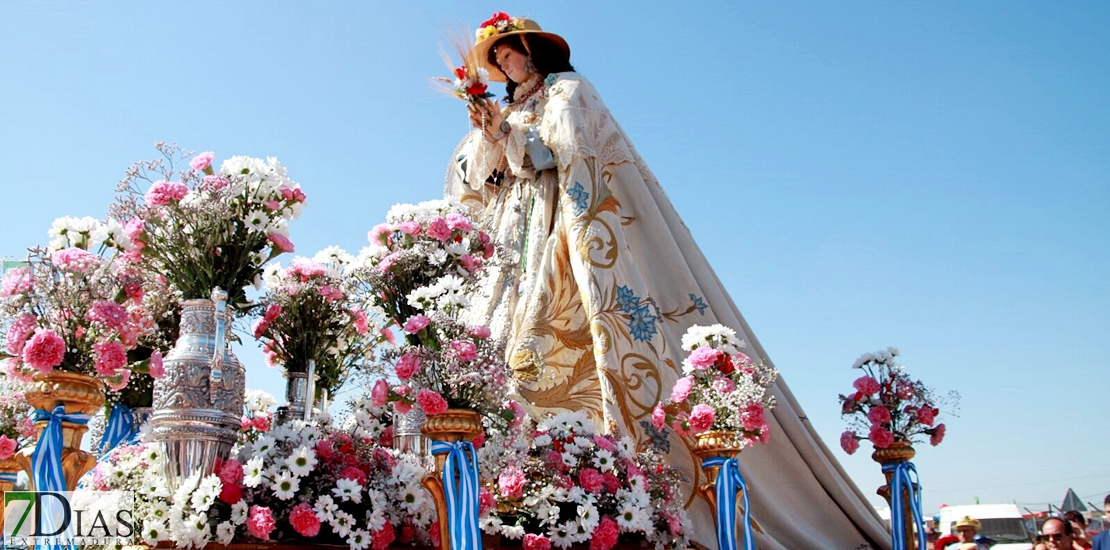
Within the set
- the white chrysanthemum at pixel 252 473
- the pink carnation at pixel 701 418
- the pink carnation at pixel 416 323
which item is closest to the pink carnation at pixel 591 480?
the pink carnation at pixel 701 418

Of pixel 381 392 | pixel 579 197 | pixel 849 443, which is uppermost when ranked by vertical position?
pixel 579 197

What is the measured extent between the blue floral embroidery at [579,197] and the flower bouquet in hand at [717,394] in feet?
5.03

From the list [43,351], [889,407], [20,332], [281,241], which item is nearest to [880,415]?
[889,407]

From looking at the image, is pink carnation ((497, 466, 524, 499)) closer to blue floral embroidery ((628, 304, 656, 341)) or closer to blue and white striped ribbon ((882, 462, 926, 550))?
blue floral embroidery ((628, 304, 656, 341))

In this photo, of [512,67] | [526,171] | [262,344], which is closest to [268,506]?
[262,344]

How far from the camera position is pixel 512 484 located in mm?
4695

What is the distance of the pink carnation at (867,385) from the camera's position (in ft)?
20.1

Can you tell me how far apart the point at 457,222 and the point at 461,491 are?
4.47ft

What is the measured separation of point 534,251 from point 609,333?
39.4 inches

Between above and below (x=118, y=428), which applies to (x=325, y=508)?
below

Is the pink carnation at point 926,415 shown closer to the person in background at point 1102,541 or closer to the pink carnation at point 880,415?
the pink carnation at point 880,415

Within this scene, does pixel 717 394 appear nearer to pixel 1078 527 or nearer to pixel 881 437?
pixel 881 437

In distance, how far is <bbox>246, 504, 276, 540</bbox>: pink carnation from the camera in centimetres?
389

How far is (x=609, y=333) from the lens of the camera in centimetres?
622
